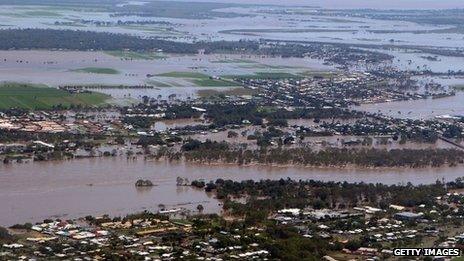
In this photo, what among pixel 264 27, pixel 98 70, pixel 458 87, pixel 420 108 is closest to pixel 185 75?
pixel 98 70

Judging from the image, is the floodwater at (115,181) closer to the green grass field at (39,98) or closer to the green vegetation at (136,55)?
the green grass field at (39,98)

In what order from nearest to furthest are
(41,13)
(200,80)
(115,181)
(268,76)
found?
(115,181), (200,80), (268,76), (41,13)

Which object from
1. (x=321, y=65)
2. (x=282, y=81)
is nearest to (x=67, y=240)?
(x=282, y=81)

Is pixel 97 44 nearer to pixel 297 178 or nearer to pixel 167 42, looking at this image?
pixel 167 42

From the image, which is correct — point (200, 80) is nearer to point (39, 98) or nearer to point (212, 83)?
point (212, 83)

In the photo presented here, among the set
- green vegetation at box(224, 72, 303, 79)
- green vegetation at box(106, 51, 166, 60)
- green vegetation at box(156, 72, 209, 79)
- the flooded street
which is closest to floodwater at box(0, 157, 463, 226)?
the flooded street

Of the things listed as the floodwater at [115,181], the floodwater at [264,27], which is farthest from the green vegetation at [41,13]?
the floodwater at [115,181]

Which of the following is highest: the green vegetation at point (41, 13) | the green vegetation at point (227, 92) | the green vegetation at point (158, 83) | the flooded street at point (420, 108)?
the green vegetation at point (41, 13)
